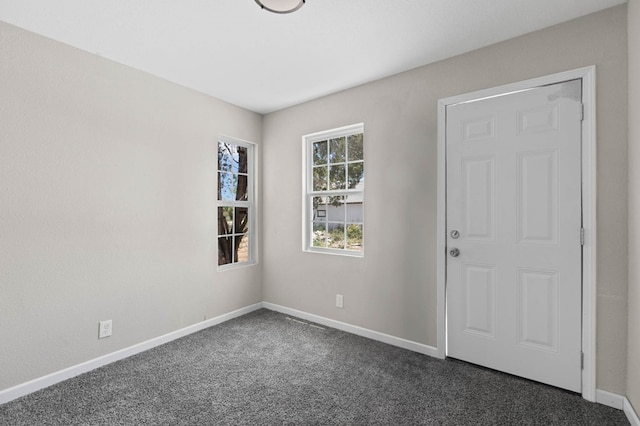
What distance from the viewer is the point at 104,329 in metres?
2.54

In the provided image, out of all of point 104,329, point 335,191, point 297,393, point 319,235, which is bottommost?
point 297,393

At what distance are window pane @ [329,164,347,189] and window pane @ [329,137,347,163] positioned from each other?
0.25 feet

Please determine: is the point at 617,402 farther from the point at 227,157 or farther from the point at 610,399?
the point at 227,157

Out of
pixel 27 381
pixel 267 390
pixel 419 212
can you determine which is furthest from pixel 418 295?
pixel 27 381

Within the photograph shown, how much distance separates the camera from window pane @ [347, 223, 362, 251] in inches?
128

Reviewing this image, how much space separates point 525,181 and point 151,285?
10.5 feet

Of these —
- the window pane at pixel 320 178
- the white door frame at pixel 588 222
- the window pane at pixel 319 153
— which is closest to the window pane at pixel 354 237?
the window pane at pixel 320 178

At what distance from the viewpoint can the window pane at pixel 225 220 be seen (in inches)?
141

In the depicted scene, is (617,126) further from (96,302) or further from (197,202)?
(96,302)

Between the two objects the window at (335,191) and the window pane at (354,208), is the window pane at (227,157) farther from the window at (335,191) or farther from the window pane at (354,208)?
the window pane at (354,208)

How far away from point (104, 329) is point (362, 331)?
224cm

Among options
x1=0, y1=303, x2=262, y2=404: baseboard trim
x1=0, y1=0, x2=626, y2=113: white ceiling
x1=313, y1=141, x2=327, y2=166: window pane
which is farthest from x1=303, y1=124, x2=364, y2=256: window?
x1=0, y1=303, x2=262, y2=404: baseboard trim

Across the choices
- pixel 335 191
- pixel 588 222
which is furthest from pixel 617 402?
pixel 335 191

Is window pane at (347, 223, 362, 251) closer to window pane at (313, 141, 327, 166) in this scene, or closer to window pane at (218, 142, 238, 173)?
window pane at (313, 141, 327, 166)
